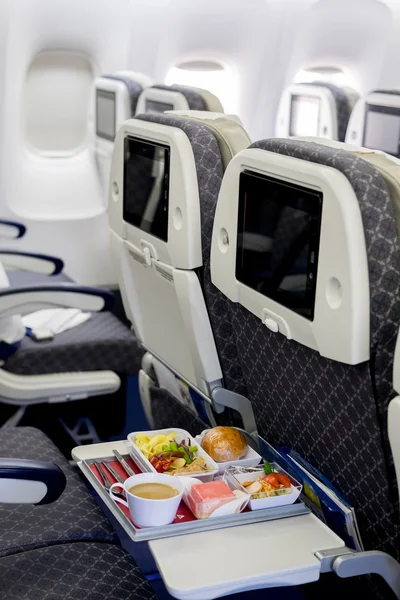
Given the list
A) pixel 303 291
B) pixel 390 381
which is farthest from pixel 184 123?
pixel 390 381

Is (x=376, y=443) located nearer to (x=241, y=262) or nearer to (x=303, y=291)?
(x=303, y=291)

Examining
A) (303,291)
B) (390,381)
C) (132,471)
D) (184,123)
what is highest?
(184,123)

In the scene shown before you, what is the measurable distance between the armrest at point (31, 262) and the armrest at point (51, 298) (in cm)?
87

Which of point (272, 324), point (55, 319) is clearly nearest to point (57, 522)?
point (272, 324)

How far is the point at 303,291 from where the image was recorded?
1.63m

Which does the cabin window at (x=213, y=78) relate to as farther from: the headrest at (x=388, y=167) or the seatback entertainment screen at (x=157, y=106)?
the headrest at (x=388, y=167)

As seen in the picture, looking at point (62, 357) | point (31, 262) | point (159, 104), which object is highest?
point (159, 104)

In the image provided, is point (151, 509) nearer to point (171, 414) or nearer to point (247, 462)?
point (247, 462)

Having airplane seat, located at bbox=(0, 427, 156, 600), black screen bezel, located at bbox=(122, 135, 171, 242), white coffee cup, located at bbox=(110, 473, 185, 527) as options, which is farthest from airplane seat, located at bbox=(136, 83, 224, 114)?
white coffee cup, located at bbox=(110, 473, 185, 527)

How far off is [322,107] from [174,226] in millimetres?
2742

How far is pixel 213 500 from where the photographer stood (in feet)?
5.51

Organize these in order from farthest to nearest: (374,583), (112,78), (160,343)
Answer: (112,78), (160,343), (374,583)

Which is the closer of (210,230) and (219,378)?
(210,230)

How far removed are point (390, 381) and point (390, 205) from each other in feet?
1.03
